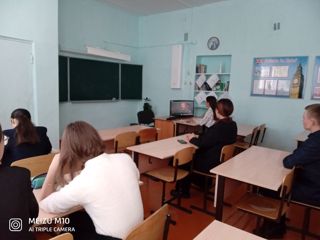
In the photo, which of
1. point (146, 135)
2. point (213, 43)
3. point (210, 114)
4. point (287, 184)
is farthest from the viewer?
point (213, 43)

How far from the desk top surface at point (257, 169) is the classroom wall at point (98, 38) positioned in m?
3.85

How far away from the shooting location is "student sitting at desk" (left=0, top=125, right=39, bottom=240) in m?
1.03

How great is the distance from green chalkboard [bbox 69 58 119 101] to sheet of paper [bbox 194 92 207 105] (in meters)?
1.97

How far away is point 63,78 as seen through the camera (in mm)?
4953

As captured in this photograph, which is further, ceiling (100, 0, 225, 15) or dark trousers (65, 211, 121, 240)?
ceiling (100, 0, 225, 15)

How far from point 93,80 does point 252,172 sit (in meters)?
4.29

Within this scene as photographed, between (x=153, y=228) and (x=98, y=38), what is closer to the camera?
(x=153, y=228)

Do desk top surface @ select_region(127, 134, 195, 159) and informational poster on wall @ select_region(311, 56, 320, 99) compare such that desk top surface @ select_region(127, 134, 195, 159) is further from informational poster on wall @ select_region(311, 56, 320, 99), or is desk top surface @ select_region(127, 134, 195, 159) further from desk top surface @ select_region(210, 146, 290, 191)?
informational poster on wall @ select_region(311, 56, 320, 99)

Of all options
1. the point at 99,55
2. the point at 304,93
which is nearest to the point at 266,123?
the point at 304,93

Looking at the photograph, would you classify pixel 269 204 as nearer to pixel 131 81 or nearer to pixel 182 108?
pixel 182 108

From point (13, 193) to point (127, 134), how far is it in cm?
234

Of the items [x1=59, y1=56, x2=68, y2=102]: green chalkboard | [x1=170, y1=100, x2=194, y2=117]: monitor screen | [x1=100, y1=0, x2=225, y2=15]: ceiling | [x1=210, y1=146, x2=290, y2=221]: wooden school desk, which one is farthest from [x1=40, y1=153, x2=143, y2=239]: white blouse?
[x1=100, y1=0, x2=225, y2=15]: ceiling

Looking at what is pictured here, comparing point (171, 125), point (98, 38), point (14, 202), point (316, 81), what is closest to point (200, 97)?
point (171, 125)

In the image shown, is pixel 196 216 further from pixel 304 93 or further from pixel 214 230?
pixel 304 93
